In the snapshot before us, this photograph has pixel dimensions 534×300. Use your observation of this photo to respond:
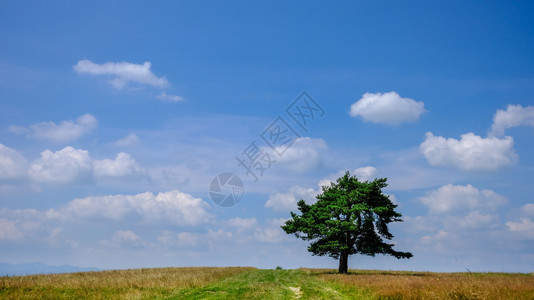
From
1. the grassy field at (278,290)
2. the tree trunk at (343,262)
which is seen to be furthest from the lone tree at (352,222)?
the grassy field at (278,290)

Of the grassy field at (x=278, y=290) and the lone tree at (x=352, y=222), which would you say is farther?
the lone tree at (x=352, y=222)

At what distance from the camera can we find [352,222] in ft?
128

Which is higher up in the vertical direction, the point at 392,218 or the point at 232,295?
the point at 392,218

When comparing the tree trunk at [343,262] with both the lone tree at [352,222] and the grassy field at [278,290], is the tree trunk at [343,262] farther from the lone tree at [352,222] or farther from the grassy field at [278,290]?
the grassy field at [278,290]

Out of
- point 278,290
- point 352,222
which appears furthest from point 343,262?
point 278,290

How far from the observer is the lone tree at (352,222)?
130ft

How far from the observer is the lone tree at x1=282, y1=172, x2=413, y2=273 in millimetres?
39750

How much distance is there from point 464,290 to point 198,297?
1299 cm

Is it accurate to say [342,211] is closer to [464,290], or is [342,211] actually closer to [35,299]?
[464,290]

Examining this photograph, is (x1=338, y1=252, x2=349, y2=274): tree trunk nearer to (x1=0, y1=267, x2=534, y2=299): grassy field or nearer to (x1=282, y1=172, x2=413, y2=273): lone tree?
(x1=282, y1=172, x2=413, y2=273): lone tree

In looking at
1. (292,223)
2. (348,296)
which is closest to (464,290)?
(348,296)

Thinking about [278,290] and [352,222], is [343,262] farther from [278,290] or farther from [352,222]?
[278,290]

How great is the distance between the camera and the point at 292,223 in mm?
42688

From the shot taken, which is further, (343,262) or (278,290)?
(343,262)
